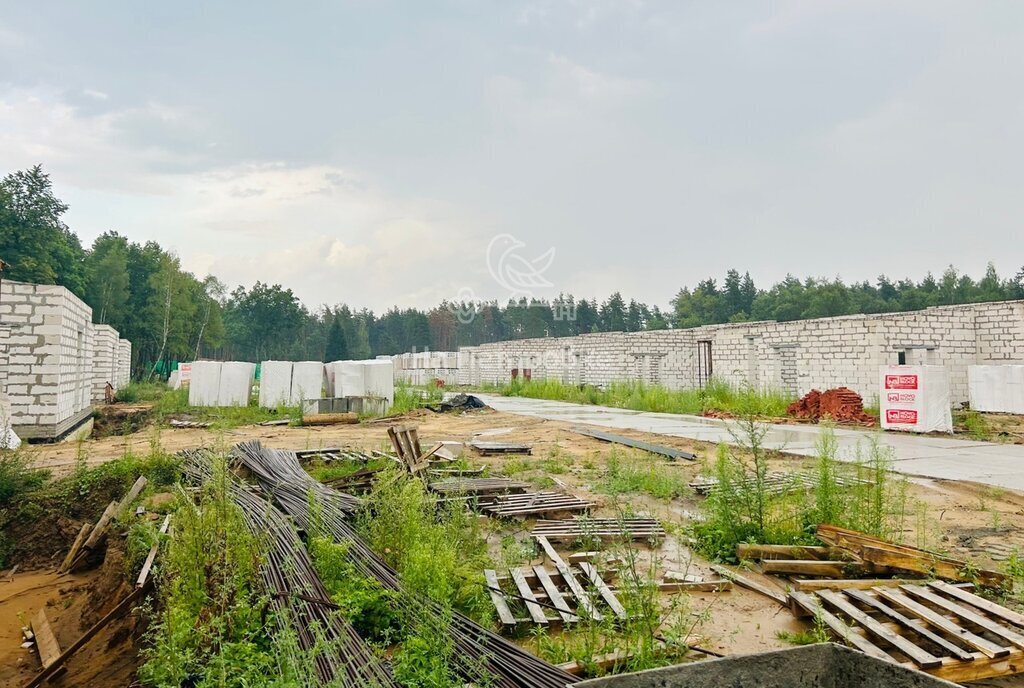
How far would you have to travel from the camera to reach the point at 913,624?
3398 millimetres

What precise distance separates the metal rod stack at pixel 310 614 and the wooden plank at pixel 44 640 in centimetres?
140

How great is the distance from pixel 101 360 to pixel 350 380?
9.92m

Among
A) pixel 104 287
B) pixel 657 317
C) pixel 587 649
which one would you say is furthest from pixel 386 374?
pixel 657 317

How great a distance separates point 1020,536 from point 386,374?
15054 millimetres

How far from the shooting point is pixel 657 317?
85.6m

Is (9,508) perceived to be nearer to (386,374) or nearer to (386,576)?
(386,576)

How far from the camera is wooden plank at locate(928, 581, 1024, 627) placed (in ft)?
11.2

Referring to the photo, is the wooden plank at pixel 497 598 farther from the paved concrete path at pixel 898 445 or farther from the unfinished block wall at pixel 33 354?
the unfinished block wall at pixel 33 354

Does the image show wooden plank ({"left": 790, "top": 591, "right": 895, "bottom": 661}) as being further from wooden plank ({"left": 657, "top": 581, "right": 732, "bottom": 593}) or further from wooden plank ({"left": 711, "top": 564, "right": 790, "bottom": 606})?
wooden plank ({"left": 657, "top": 581, "right": 732, "bottom": 593})

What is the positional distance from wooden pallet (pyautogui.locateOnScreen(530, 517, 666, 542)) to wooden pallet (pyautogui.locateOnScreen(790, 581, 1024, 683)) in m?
1.63

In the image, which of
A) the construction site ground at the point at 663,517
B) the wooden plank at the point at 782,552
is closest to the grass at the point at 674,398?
the construction site ground at the point at 663,517

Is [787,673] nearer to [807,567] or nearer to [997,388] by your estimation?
[807,567]

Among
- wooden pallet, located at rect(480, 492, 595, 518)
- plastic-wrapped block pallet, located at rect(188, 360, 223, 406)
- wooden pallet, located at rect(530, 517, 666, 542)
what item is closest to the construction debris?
wooden pallet, located at rect(480, 492, 595, 518)

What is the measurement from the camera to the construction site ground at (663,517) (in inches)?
150
